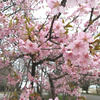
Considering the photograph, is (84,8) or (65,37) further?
(65,37)

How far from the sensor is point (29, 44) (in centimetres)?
139

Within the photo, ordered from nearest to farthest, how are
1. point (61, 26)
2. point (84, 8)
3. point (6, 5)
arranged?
point (84, 8) → point (61, 26) → point (6, 5)

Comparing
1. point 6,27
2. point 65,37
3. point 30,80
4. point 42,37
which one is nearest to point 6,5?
point 6,27

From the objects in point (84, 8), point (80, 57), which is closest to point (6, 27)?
point (84, 8)

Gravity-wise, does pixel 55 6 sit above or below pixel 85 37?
above

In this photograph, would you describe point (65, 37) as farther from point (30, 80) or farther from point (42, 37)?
point (30, 80)

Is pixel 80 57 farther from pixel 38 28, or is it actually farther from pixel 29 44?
pixel 38 28

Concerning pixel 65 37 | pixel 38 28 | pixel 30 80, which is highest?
pixel 38 28

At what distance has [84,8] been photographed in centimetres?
137

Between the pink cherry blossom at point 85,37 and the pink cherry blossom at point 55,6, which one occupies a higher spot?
the pink cherry blossom at point 55,6

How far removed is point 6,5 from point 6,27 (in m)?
1.84

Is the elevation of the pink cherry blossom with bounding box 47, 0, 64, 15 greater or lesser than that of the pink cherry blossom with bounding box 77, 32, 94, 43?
greater

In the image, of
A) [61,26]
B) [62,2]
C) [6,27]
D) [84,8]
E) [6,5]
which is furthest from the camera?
[6,5]

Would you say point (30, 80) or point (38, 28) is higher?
point (38, 28)
